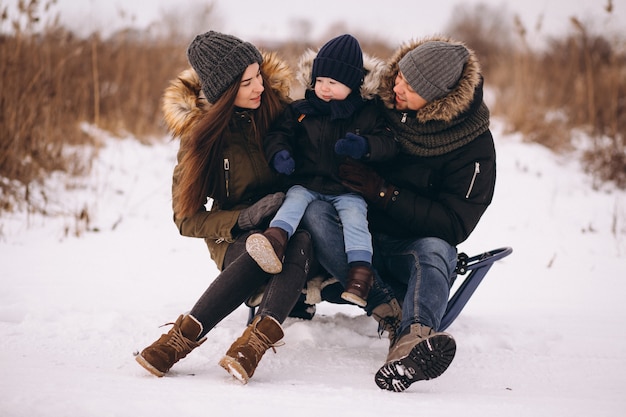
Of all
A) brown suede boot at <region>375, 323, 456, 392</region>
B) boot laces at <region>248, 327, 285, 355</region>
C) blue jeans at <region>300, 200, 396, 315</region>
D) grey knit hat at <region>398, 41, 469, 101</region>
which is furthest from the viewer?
grey knit hat at <region>398, 41, 469, 101</region>

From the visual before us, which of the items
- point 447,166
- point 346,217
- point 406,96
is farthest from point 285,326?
point 406,96

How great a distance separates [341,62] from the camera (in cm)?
273

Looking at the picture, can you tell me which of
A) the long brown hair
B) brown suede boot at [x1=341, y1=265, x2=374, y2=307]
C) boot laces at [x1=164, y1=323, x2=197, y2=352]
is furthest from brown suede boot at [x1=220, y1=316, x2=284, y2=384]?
the long brown hair

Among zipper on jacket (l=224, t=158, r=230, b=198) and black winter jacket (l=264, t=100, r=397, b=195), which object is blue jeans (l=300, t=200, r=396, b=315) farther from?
zipper on jacket (l=224, t=158, r=230, b=198)

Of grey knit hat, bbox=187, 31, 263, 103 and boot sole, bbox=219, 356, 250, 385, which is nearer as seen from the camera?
boot sole, bbox=219, 356, 250, 385

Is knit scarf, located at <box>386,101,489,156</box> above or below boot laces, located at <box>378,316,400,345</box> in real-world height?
above

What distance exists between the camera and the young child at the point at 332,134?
2.55m

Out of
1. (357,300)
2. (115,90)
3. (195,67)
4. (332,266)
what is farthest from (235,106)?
(115,90)

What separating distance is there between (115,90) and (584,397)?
20.4 feet

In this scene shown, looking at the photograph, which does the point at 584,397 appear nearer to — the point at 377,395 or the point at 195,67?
the point at 377,395

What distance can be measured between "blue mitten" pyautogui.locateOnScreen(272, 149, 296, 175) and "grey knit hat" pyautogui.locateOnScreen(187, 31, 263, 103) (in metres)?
0.39

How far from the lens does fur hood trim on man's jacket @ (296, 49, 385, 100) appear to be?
277 centimetres

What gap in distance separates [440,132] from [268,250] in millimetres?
905

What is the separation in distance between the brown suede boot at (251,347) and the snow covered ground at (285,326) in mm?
57
